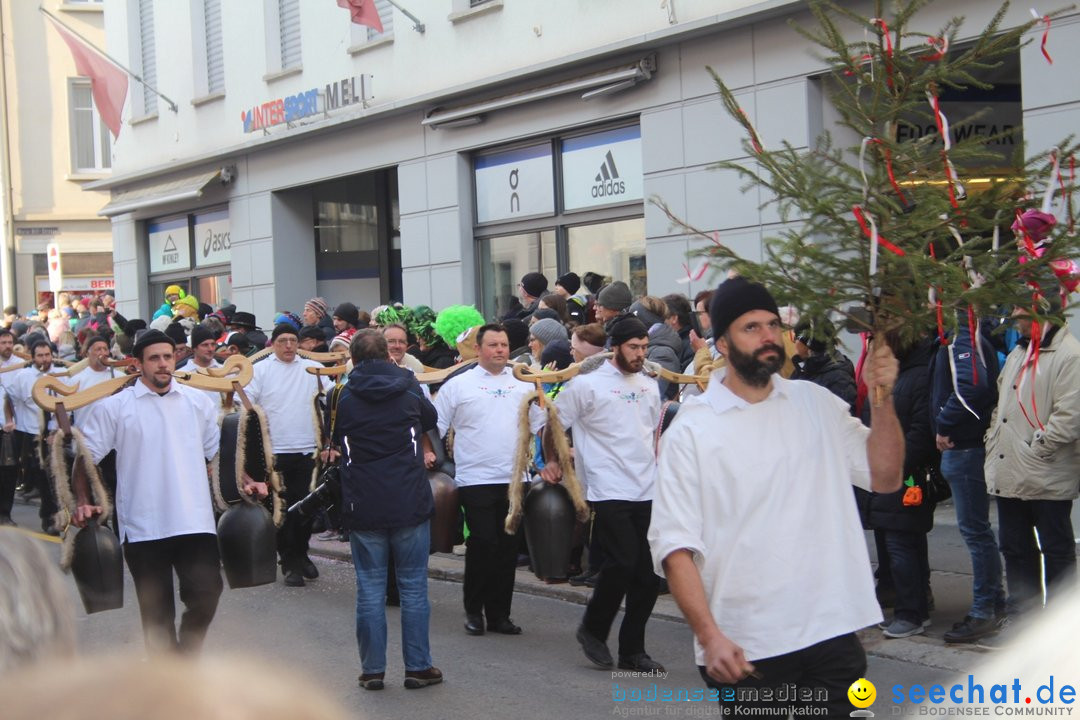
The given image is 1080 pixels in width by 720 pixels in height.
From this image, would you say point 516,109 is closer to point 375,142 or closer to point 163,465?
point 375,142

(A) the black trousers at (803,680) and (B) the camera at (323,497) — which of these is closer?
(A) the black trousers at (803,680)

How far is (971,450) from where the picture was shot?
7789mm

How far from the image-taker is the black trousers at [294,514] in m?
10.5

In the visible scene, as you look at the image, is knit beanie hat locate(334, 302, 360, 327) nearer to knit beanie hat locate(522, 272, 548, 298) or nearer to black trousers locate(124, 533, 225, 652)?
knit beanie hat locate(522, 272, 548, 298)

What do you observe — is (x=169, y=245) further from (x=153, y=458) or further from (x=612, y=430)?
(x=612, y=430)

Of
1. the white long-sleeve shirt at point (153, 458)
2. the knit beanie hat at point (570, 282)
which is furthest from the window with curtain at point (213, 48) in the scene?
the white long-sleeve shirt at point (153, 458)

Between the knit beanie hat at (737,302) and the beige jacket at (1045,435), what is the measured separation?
328 cm

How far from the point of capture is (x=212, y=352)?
39.1ft

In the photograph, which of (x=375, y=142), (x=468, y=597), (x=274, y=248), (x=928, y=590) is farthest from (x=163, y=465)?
(x=274, y=248)

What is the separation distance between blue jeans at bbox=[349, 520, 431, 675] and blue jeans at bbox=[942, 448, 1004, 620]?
3.24 meters

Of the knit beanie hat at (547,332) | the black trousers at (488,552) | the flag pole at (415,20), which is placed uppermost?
the flag pole at (415,20)

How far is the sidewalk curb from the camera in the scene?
7391 millimetres

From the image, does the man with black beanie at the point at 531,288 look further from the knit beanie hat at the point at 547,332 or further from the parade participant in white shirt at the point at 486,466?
the parade participant in white shirt at the point at 486,466

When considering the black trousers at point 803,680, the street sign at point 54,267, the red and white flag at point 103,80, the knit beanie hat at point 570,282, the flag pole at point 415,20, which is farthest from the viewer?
the street sign at point 54,267
